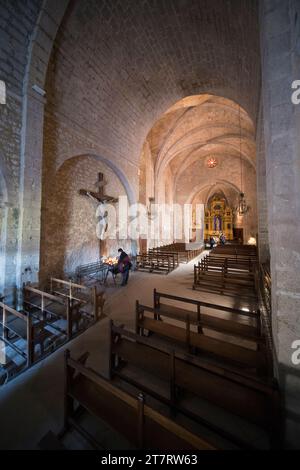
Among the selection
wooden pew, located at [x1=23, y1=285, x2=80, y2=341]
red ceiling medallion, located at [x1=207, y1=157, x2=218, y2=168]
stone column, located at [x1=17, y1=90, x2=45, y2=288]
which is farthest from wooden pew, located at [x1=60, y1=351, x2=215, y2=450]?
red ceiling medallion, located at [x1=207, y1=157, x2=218, y2=168]

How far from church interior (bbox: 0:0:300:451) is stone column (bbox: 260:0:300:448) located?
0.5 inches

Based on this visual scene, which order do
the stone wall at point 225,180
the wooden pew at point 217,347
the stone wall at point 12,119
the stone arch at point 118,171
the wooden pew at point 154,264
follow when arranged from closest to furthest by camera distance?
the wooden pew at point 217,347
the stone wall at point 12,119
the stone arch at point 118,171
the wooden pew at point 154,264
the stone wall at point 225,180

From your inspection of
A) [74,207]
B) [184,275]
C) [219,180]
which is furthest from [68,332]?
[219,180]

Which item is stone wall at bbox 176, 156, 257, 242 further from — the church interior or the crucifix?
the crucifix

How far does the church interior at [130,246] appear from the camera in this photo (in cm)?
177

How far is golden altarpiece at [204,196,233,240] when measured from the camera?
25000mm

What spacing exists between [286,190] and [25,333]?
4.42 m

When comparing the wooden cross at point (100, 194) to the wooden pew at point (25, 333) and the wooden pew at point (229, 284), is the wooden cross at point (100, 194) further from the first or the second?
the wooden pew at point (229, 284)

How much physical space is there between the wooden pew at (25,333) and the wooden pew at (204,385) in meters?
1.27

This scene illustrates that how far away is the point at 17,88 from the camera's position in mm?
4773

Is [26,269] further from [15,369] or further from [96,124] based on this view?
[96,124]

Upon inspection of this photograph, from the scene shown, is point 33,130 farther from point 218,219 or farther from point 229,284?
point 218,219

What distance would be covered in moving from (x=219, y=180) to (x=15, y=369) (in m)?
20.0

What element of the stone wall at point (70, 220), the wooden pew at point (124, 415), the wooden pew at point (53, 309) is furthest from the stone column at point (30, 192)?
the wooden pew at point (124, 415)
